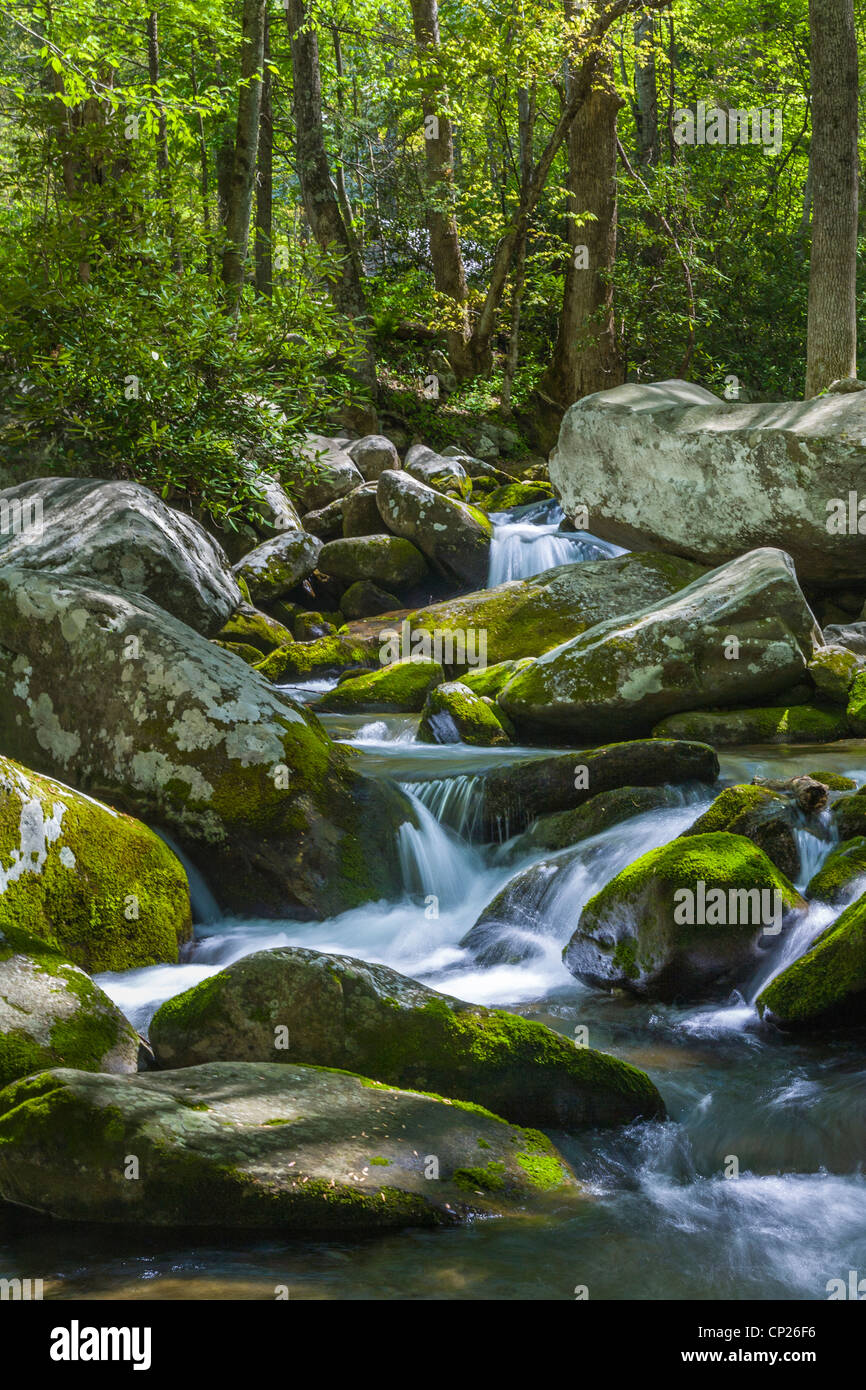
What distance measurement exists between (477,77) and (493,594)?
9.01 m

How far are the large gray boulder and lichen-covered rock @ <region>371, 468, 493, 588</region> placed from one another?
193 cm

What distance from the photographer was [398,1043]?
442 cm

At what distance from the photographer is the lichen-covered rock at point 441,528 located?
14.5 meters

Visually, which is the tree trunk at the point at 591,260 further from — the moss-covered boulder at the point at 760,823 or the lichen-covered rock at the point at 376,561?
the moss-covered boulder at the point at 760,823

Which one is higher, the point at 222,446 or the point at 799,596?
the point at 222,446

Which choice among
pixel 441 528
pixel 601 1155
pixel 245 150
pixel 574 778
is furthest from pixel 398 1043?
pixel 245 150

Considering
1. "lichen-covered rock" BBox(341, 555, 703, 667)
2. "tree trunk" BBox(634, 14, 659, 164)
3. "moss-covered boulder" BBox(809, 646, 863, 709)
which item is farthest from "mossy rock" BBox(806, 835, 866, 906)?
"tree trunk" BBox(634, 14, 659, 164)

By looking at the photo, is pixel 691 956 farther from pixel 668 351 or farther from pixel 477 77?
pixel 668 351

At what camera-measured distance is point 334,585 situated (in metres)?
14.8

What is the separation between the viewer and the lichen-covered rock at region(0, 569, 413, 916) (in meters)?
6.84

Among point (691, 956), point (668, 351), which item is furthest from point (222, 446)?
point (668, 351)

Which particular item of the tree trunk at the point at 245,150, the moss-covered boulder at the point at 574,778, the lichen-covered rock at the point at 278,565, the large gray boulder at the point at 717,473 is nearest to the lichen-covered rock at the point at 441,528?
the lichen-covered rock at the point at 278,565

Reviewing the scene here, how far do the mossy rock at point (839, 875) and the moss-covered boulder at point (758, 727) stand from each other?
8.44 feet

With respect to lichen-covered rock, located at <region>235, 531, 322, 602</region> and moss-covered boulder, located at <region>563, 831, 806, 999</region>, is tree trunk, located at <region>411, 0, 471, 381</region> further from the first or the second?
A: moss-covered boulder, located at <region>563, 831, 806, 999</region>
